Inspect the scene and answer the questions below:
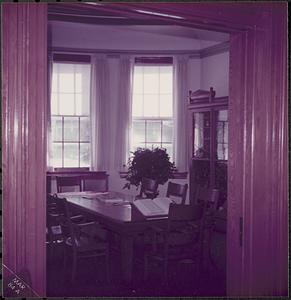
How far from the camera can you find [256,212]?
2504 millimetres

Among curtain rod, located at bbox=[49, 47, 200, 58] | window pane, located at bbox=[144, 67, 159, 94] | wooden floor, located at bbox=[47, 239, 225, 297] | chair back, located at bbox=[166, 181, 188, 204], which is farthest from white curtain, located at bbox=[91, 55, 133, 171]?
wooden floor, located at bbox=[47, 239, 225, 297]

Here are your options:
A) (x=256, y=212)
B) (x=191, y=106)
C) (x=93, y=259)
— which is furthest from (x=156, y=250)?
(x=191, y=106)

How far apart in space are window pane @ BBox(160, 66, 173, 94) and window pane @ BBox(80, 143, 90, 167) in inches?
65.9

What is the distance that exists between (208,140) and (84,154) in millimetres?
2233

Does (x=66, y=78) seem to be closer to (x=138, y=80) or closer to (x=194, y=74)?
(x=138, y=80)

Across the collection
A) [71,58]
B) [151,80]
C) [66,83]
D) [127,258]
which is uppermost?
[71,58]

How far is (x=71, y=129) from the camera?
27.2ft

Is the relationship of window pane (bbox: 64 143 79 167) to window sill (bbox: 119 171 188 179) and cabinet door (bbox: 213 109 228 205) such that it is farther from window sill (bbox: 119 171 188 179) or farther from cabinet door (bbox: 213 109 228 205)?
cabinet door (bbox: 213 109 228 205)

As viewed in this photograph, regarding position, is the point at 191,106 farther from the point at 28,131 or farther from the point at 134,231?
the point at 28,131

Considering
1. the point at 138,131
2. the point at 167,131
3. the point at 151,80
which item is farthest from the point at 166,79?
the point at 138,131

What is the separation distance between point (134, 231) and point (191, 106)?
398cm

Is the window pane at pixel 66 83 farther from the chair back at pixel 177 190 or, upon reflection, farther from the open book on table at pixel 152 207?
the open book on table at pixel 152 207

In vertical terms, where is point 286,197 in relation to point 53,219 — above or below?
above

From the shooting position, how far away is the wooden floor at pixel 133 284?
436 centimetres
